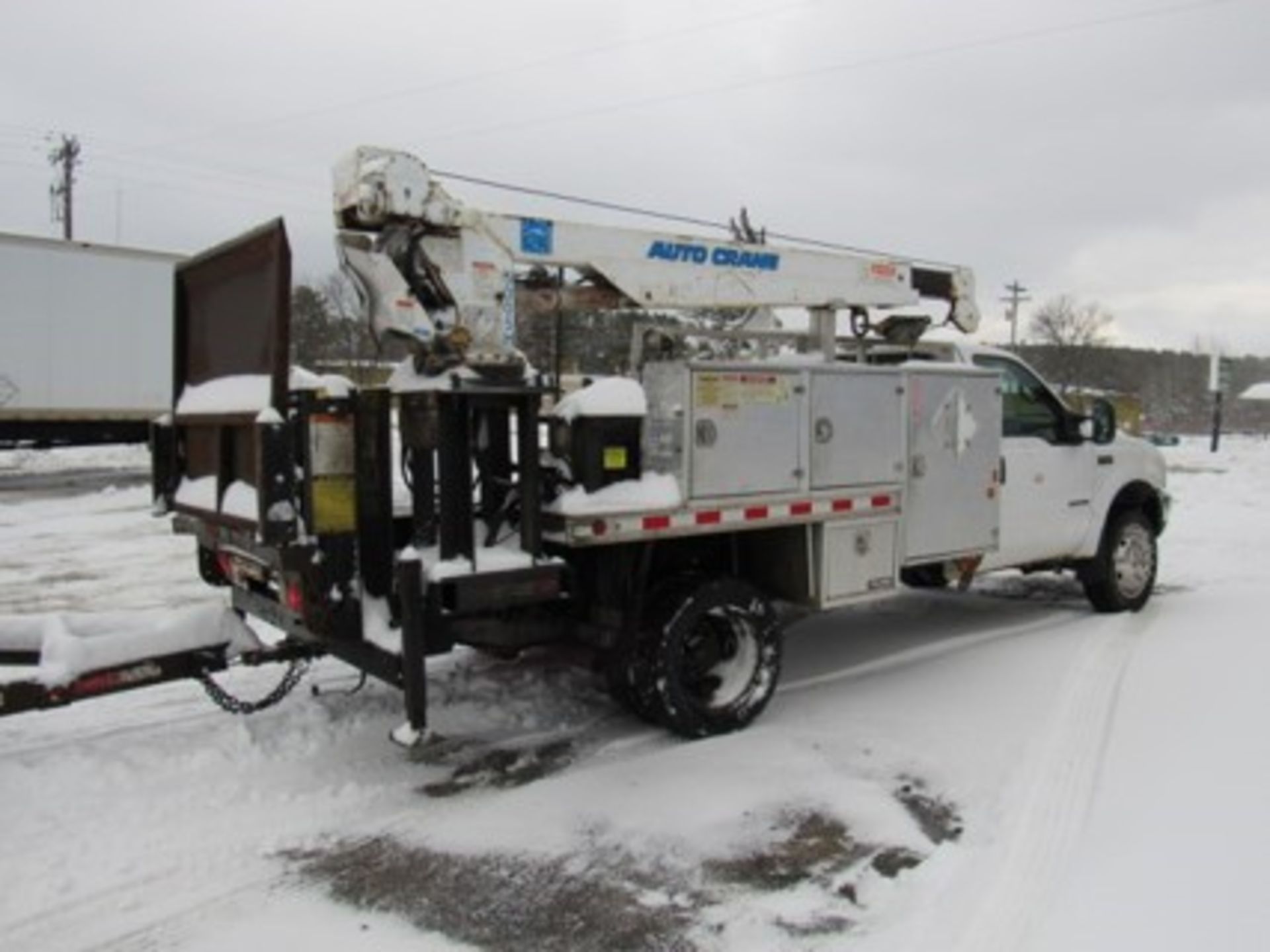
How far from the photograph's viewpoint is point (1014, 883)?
13.5 ft

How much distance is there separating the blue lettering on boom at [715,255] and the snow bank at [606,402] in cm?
123

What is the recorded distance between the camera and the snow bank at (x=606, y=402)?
5.29 m

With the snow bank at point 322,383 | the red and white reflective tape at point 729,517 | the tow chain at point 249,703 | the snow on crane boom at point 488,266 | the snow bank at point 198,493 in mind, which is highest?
the snow on crane boom at point 488,266

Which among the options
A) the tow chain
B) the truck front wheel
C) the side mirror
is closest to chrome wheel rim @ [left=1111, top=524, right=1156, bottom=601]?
the truck front wheel

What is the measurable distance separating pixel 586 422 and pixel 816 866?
211 centimetres

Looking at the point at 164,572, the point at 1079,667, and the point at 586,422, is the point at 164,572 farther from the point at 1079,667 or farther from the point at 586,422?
the point at 1079,667

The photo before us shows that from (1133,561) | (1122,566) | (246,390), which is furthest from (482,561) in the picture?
(1133,561)

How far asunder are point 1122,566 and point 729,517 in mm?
Result: 4500

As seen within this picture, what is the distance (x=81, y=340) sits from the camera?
2020cm

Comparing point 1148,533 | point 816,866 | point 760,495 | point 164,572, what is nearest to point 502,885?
point 816,866

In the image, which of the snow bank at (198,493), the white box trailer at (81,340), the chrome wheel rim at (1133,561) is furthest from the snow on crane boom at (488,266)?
the white box trailer at (81,340)

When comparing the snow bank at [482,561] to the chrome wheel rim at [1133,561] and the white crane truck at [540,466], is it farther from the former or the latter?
the chrome wheel rim at [1133,561]

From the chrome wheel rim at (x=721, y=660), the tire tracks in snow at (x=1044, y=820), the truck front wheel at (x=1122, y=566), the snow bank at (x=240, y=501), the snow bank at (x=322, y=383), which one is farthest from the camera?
the truck front wheel at (x=1122, y=566)

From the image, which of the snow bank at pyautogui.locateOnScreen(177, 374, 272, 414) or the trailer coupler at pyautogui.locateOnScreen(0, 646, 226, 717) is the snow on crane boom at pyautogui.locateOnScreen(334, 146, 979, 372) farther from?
the trailer coupler at pyautogui.locateOnScreen(0, 646, 226, 717)
